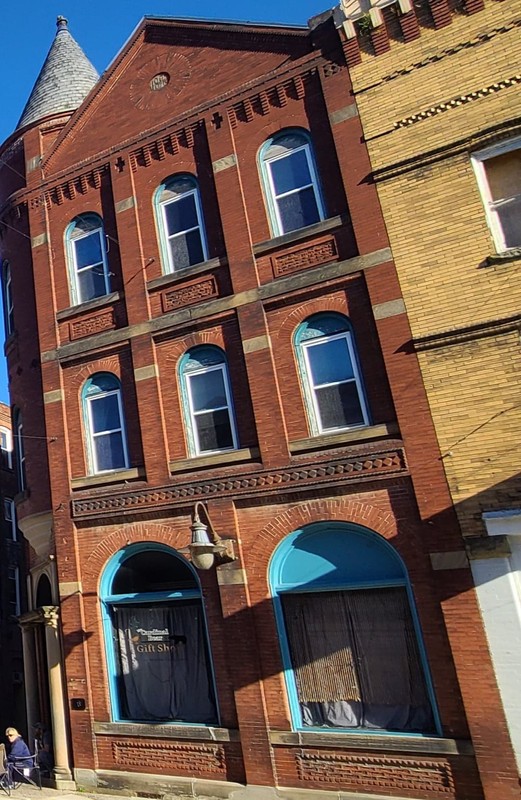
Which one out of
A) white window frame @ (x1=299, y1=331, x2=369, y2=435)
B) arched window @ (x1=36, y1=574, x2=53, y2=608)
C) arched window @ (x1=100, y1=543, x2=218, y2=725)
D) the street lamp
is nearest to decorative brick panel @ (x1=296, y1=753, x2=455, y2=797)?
arched window @ (x1=100, y1=543, x2=218, y2=725)

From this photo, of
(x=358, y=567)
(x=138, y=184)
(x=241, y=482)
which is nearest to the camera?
(x=358, y=567)

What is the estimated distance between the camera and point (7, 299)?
15586mm

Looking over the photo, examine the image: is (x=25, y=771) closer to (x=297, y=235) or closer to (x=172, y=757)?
(x=172, y=757)

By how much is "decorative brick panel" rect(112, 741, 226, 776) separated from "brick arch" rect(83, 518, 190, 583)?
9.65 feet

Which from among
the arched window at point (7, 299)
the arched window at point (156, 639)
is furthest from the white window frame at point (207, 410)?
the arched window at point (7, 299)

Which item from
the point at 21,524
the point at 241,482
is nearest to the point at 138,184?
the point at 241,482

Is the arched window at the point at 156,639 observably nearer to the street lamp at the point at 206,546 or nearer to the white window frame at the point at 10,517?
the street lamp at the point at 206,546

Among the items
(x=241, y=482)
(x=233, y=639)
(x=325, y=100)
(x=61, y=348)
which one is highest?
(x=325, y=100)

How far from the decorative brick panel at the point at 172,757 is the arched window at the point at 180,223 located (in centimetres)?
862

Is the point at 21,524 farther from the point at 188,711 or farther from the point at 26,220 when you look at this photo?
the point at 26,220

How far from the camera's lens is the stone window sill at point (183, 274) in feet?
38.6

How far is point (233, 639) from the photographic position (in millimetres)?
10211

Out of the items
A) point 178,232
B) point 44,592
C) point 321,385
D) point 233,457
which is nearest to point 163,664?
point 233,457

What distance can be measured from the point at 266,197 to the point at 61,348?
17.1 feet
